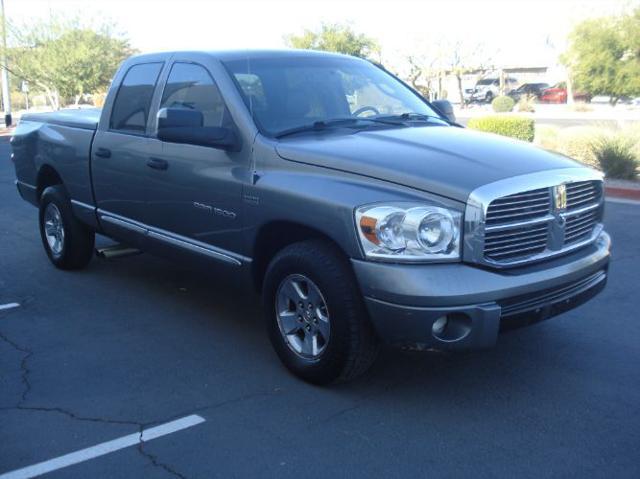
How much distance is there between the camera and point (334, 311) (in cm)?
402

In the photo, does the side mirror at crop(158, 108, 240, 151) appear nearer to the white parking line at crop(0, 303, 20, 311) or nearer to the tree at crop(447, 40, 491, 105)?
the white parking line at crop(0, 303, 20, 311)

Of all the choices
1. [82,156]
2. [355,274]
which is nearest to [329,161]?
[355,274]

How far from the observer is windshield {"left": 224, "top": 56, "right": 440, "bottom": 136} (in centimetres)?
491

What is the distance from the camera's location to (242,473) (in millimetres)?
3461

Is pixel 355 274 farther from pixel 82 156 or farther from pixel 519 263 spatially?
pixel 82 156

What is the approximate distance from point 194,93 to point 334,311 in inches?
86.0

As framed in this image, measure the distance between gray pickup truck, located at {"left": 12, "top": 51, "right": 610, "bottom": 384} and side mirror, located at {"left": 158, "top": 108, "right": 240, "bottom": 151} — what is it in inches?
0.4

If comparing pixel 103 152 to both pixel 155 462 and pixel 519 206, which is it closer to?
pixel 155 462

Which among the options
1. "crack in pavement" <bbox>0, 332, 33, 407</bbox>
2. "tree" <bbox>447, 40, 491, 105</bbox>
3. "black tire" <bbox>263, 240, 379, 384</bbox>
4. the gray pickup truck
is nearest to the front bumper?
the gray pickup truck

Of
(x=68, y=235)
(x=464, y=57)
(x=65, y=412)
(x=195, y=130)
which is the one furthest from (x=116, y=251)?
(x=464, y=57)

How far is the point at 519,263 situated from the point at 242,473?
5.95 ft

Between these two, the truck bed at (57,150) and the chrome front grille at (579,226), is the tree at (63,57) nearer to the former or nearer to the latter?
the truck bed at (57,150)

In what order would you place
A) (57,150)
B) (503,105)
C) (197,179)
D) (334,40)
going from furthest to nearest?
(334,40), (503,105), (57,150), (197,179)

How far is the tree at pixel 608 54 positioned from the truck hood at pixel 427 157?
23170 mm
